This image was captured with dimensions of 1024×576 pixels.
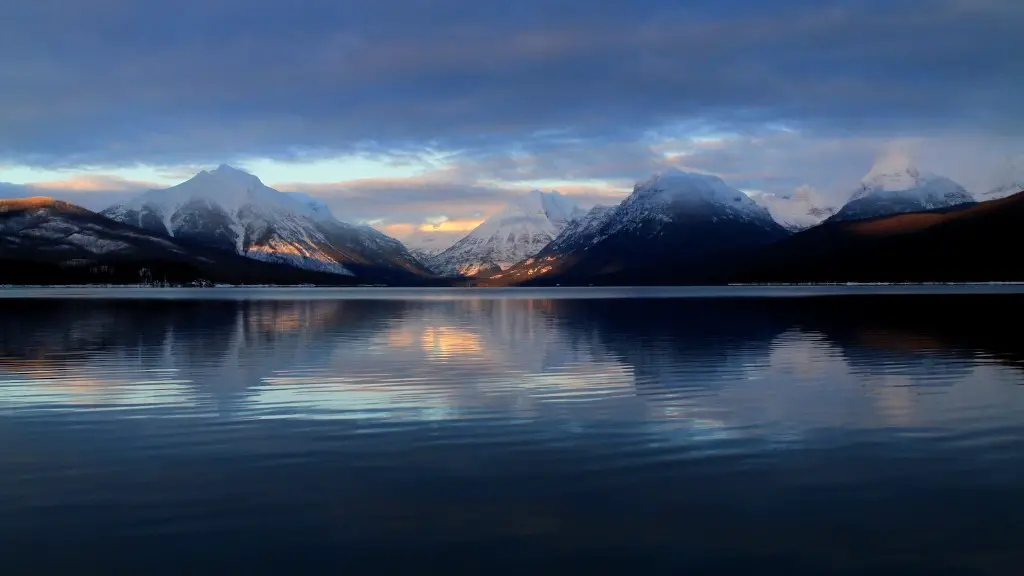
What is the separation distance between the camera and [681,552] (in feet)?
53.9

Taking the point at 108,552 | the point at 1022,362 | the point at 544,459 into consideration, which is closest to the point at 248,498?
the point at 108,552

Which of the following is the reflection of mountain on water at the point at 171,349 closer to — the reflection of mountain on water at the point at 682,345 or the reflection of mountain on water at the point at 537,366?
the reflection of mountain on water at the point at 537,366

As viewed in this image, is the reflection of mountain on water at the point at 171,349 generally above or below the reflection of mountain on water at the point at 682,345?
above

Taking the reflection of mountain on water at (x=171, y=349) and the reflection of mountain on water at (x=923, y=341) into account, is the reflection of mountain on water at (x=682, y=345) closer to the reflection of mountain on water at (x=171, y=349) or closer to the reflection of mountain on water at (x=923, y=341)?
the reflection of mountain on water at (x=923, y=341)

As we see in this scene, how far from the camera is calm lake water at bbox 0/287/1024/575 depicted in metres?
16.5

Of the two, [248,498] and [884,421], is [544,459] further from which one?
[884,421]

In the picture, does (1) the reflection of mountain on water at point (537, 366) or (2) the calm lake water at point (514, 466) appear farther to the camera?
(1) the reflection of mountain on water at point (537, 366)

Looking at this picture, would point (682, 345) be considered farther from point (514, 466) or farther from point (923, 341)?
point (514, 466)

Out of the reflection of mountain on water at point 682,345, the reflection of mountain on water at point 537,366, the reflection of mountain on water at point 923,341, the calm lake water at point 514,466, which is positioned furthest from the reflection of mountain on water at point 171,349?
the reflection of mountain on water at point 923,341

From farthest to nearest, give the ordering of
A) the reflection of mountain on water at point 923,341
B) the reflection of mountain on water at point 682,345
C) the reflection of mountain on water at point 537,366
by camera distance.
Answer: the reflection of mountain on water at point 923,341 → the reflection of mountain on water at point 682,345 → the reflection of mountain on water at point 537,366

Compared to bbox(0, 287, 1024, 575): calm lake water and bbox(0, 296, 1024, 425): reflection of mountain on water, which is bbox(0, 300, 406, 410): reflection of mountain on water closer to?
bbox(0, 296, 1024, 425): reflection of mountain on water

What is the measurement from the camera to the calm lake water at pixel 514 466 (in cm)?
1645

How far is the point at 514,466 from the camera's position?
2353 centimetres

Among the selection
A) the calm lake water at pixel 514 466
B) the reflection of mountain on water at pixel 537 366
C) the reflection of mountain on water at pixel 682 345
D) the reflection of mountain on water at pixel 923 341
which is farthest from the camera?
the reflection of mountain on water at pixel 923 341
